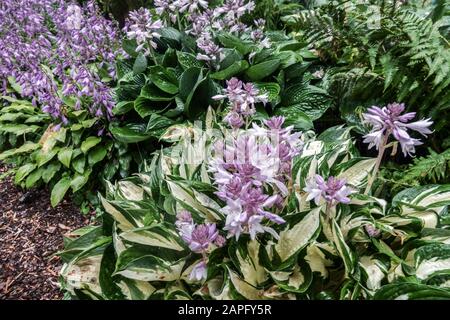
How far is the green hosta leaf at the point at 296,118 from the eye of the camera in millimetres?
2803

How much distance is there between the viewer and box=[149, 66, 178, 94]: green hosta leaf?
10.1 feet

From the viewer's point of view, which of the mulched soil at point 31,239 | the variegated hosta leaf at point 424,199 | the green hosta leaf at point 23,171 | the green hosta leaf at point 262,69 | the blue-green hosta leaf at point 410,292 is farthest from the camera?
the green hosta leaf at point 23,171

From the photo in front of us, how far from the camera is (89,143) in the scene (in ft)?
10.7

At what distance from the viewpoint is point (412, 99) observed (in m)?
2.49

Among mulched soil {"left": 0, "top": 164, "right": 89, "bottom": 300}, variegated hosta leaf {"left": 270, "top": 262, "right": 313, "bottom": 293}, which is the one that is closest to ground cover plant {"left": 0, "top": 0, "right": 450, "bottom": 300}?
variegated hosta leaf {"left": 270, "top": 262, "right": 313, "bottom": 293}

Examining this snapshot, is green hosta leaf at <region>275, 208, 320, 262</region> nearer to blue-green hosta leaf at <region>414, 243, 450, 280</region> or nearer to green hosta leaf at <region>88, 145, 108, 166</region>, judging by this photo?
blue-green hosta leaf at <region>414, 243, 450, 280</region>

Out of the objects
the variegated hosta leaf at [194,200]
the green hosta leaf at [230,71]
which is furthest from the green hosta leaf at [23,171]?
the variegated hosta leaf at [194,200]

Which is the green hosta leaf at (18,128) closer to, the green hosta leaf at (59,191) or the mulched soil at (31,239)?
the mulched soil at (31,239)

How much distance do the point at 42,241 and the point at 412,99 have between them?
268 cm

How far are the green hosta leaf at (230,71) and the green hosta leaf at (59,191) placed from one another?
142 centimetres

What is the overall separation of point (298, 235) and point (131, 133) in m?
1.75
